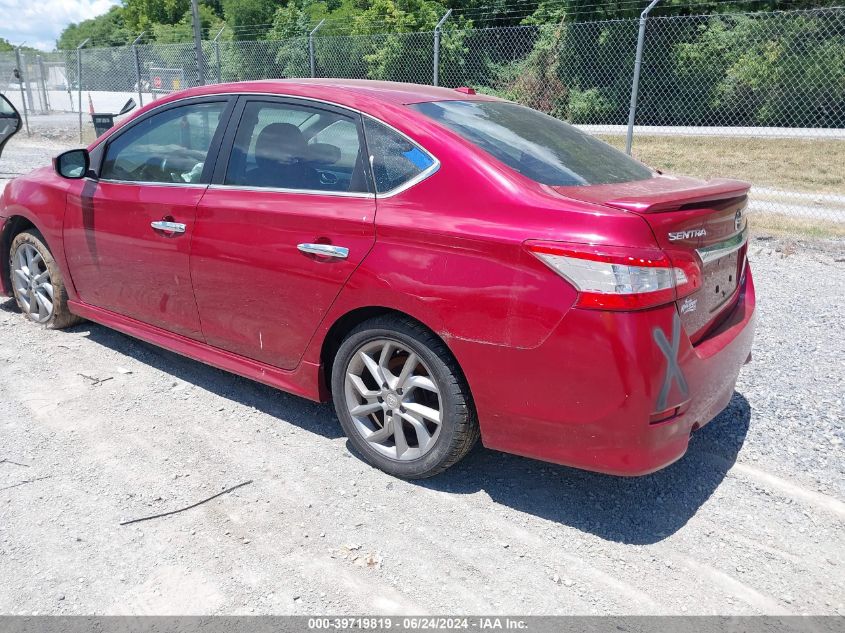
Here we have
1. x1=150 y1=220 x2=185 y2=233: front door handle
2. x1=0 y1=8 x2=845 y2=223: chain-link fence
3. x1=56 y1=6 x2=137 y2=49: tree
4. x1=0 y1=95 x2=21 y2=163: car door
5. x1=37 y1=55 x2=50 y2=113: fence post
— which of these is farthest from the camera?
x1=56 y1=6 x2=137 y2=49: tree

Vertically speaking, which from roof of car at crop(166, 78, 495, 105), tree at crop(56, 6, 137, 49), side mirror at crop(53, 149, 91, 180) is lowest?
side mirror at crop(53, 149, 91, 180)

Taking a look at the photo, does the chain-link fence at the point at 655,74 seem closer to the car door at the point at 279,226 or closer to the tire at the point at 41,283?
the tire at the point at 41,283

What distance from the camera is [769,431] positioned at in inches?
150

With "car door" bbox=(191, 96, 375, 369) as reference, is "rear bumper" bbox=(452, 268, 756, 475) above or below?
below

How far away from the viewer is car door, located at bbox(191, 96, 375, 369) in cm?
328

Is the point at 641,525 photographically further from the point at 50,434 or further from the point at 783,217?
the point at 783,217

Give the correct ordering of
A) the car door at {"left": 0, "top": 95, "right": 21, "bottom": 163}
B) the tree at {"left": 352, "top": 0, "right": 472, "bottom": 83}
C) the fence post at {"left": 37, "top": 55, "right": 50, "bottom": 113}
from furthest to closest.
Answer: the fence post at {"left": 37, "top": 55, "right": 50, "bottom": 113}
the tree at {"left": 352, "top": 0, "right": 472, "bottom": 83}
the car door at {"left": 0, "top": 95, "right": 21, "bottom": 163}

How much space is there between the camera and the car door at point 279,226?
10.8ft

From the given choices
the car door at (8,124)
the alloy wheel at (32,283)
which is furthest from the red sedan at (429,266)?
the car door at (8,124)

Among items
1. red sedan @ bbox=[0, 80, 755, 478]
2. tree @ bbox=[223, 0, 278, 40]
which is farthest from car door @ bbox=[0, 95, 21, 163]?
tree @ bbox=[223, 0, 278, 40]

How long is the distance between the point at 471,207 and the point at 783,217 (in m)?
8.39

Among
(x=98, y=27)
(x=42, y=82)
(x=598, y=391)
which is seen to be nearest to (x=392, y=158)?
(x=598, y=391)

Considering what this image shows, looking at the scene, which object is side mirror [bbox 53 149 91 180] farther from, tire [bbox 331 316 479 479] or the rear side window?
tire [bbox 331 316 479 479]

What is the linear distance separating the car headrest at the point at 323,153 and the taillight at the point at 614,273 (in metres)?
1.22
